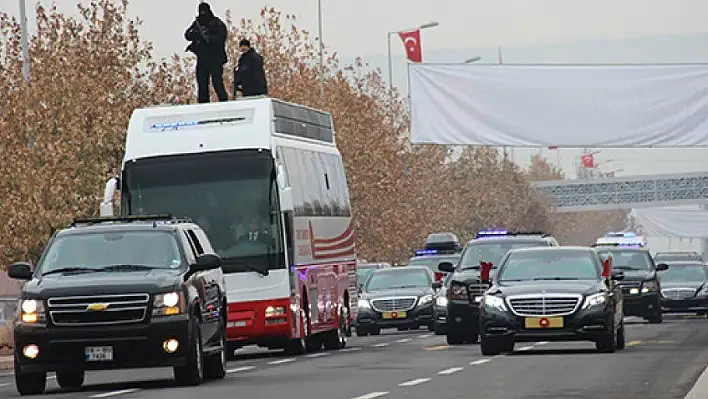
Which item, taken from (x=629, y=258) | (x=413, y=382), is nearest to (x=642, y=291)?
(x=629, y=258)

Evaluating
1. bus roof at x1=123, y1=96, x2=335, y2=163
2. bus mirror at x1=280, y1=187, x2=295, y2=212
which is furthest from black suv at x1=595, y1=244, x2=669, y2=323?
bus mirror at x1=280, y1=187, x2=295, y2=212

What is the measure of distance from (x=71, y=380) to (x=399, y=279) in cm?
2418

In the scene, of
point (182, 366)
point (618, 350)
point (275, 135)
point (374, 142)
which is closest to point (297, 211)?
point (275, 135)

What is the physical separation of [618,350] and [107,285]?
10.7m

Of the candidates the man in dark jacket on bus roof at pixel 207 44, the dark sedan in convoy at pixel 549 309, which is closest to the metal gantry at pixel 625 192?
the man in dark jacket on bus roof at pixel 207 44

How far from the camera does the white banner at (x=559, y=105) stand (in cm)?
4494

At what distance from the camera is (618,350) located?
3122cm

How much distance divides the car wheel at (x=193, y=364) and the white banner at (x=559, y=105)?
2242cm

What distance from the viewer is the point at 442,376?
2433cm

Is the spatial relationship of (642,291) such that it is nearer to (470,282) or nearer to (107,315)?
(470,282)

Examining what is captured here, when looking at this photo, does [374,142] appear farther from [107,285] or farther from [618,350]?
[107,285]

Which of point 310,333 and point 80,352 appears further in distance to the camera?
point 310,333

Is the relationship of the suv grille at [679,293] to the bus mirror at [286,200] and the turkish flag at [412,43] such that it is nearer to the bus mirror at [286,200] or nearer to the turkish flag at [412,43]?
the bus mirror at [286,200]

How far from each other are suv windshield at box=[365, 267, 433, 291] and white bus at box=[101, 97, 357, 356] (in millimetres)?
15571
